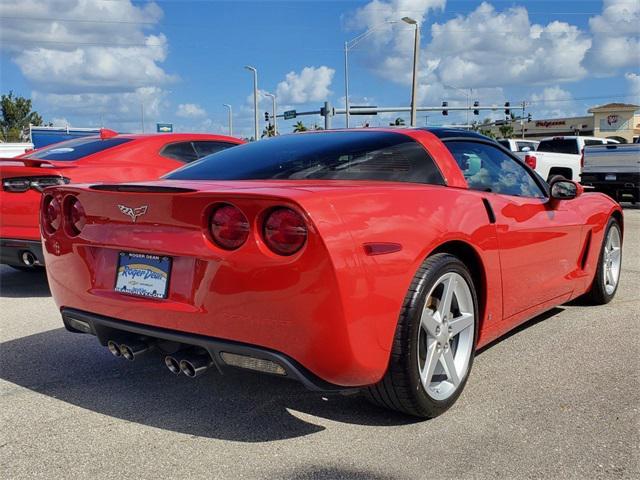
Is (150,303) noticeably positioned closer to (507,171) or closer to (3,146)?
(507,171)

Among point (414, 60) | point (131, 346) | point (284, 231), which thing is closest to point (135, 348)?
point (131, 346)

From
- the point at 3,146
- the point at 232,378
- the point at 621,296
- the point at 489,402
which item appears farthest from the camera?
the point at 3,146

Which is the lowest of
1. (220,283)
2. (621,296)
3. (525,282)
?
(621,296)

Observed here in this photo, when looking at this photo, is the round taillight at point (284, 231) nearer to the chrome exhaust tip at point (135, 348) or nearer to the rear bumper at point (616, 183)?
the chrome exhaust tip at point (135, 348)

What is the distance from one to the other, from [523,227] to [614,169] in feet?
44.1

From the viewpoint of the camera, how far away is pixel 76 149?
6.30 metres

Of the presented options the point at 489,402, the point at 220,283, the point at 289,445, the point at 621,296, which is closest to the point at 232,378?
the point at 289,445

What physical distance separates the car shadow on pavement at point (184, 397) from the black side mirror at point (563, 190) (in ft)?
6.46

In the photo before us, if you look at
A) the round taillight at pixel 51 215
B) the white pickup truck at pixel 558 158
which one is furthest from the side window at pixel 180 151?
the white pickup truck at pixel 558 158

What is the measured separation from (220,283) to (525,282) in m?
1.99

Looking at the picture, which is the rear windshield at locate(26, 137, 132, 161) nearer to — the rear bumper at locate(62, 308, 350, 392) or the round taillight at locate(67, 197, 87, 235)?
the round taillight at locate(67, 197, 87, 235)

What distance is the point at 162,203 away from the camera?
2.74 metres

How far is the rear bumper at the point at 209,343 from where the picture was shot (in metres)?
2.51

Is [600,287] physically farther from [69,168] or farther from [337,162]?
[69,168]
